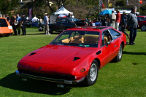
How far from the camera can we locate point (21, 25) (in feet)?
59.1

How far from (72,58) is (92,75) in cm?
66

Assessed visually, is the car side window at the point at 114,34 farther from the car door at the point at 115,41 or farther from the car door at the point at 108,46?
the car door at the point at 108,46

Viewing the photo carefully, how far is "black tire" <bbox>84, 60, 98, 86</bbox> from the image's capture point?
4.73m

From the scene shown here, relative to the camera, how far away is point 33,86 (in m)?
4.93

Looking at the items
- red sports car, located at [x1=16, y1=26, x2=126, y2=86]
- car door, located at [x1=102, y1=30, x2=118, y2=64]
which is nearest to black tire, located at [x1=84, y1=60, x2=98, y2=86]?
red sports car, located at [x1=16, y1=26, x2=126, y2=86]

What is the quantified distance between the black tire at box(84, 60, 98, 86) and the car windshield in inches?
29.2

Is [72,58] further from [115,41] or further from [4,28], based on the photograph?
[4,28]

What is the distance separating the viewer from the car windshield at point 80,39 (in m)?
5.71

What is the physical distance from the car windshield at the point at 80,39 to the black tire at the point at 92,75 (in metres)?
0.74

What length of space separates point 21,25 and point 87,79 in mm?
14310

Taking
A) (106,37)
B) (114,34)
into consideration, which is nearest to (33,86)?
(106,37)

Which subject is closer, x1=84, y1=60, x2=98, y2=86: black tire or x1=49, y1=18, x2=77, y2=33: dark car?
x1=84, y1=60, x2=98, y2=86: black tire

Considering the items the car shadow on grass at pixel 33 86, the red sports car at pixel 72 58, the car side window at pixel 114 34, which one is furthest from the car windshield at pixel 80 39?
the car shadow on grass at pixel 33 86

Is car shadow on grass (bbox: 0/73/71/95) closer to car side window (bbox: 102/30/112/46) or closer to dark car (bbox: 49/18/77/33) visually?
car side window (bbox: 102/30/112/46)
